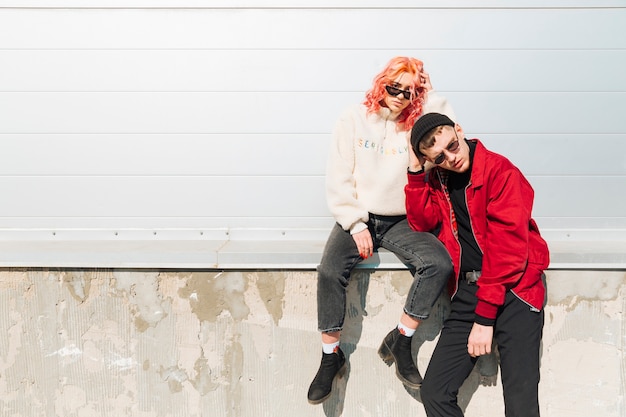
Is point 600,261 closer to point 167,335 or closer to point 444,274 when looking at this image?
point 444,274

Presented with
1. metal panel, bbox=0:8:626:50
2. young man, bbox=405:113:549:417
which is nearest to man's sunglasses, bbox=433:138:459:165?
young man, bbox=405:113:549:417

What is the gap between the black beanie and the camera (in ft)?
8.15

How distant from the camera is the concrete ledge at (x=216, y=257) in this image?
3.07 meters

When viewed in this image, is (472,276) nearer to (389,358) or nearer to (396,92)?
(389,358)

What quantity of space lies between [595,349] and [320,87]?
222 centimetres

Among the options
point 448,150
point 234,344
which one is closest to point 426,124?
point 448,150

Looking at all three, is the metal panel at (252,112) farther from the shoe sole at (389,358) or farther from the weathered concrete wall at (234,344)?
the shoe sole at (389,358)

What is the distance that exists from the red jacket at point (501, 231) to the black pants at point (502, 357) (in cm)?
10

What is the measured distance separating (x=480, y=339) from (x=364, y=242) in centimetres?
74

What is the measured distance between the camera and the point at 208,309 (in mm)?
3186

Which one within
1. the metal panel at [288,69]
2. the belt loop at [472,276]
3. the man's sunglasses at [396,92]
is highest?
the metal panel at [288,69]

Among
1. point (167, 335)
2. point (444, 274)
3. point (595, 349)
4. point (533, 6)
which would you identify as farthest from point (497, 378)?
point (533, 6)

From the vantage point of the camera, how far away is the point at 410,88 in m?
2.80

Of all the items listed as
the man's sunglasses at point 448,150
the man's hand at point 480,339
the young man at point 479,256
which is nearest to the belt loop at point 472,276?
the young man at point 479,256
